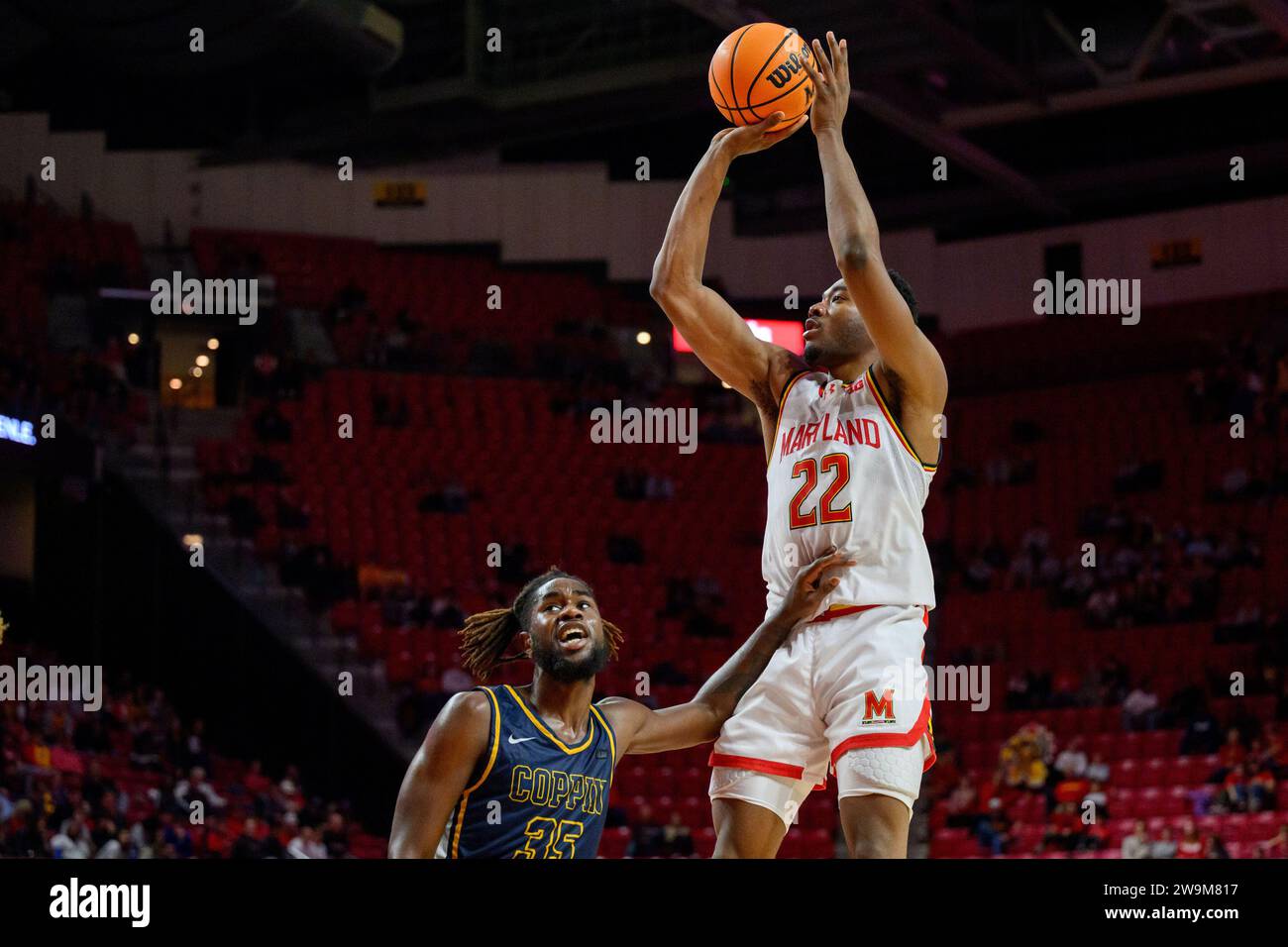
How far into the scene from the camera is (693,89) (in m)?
17.8

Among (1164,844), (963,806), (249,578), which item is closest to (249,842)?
(249,578)

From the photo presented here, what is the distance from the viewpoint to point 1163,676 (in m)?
15.5

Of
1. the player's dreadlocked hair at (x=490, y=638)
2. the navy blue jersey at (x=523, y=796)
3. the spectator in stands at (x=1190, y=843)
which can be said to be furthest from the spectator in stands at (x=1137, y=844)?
the navy blue jersey at (x=523, y=796)

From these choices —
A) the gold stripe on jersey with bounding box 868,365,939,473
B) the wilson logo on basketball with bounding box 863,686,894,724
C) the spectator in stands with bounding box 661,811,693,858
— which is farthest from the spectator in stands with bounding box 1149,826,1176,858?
the wilson logo on basketball with bounding box 863,686,894,724

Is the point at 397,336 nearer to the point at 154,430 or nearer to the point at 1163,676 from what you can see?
the point at 154,430

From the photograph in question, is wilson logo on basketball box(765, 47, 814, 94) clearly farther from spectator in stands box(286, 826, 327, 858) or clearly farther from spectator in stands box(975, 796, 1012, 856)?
spectator in stands box(975, 796, 1012, 856)

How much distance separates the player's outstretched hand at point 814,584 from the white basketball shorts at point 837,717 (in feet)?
0.14

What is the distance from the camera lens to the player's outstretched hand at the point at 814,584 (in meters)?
4.63

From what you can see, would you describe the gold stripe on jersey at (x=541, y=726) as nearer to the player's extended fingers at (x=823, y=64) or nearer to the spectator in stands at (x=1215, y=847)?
the player's extended fingers at (x=823, y=64)

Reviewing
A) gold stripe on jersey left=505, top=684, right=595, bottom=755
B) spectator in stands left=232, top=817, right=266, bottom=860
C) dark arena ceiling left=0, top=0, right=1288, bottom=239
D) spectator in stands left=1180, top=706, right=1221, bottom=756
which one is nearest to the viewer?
gold stripe on jersey left=505, top=684, right=595, bottom=755

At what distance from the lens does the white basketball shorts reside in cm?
439

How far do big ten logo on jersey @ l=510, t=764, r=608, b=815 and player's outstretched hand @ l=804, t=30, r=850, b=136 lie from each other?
201cm

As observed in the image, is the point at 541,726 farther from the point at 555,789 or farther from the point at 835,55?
the point at 835,55
